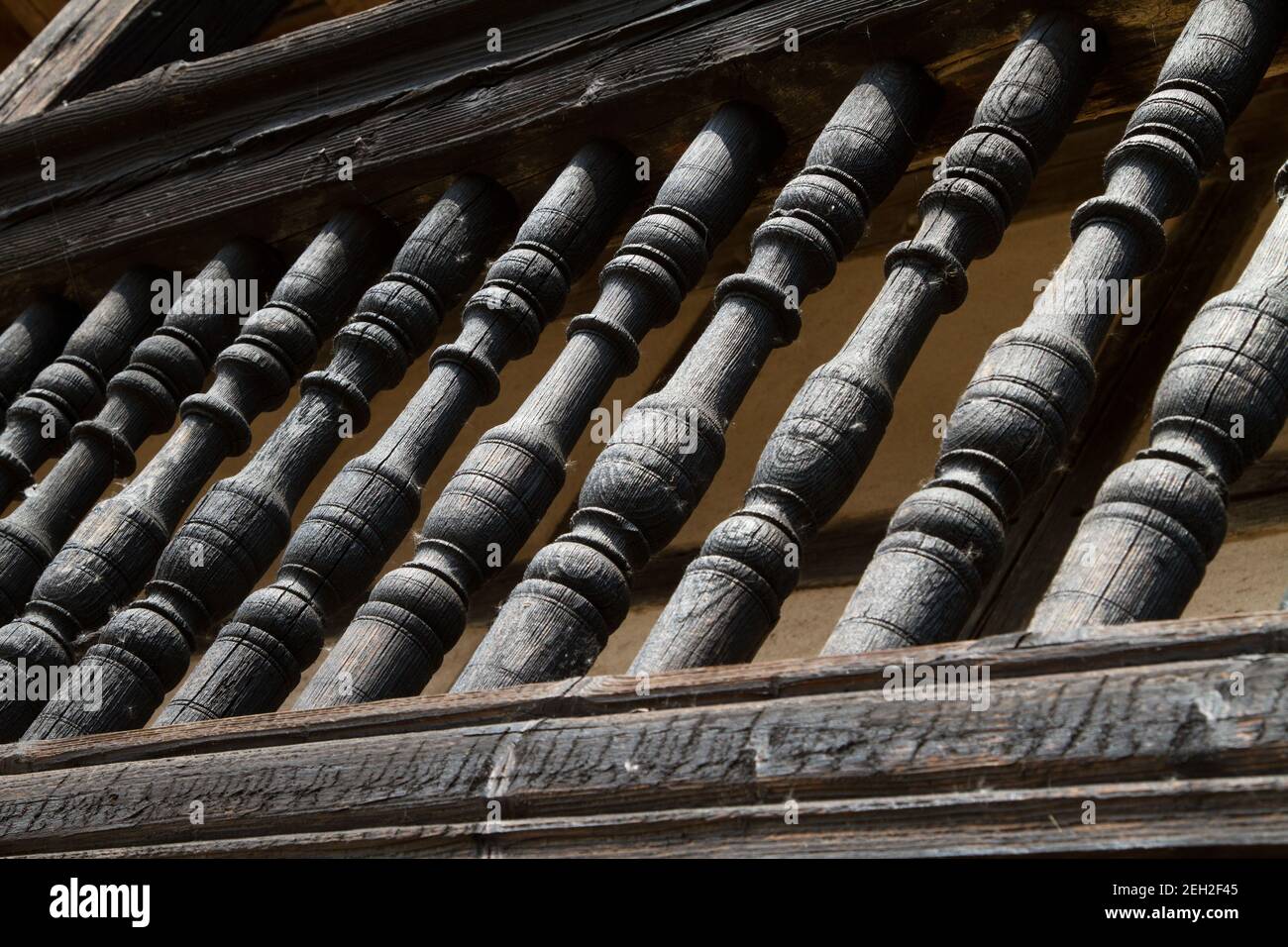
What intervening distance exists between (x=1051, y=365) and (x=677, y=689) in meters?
0.52

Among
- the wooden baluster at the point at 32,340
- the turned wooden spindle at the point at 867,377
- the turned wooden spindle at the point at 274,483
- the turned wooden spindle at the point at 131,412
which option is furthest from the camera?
the wooden baluster at the point at 32,340

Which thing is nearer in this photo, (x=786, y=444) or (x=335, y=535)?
(x=786, y=444)

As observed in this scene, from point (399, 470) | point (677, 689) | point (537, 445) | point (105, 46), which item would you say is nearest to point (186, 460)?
point (399, 470)

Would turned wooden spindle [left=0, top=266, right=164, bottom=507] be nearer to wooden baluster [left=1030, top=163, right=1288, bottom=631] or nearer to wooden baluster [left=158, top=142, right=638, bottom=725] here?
wooden baluster [left=158, top=142, right=638, bottom=725]

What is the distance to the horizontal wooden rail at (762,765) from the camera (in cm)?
132

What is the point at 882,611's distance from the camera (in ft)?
5.54

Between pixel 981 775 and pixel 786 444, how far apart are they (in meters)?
0.60

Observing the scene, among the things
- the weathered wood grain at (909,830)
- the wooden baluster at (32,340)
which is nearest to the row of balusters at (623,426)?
the wooden baluster at (32,340)

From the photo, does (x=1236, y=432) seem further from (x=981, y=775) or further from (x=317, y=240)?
(x=317, y=240)

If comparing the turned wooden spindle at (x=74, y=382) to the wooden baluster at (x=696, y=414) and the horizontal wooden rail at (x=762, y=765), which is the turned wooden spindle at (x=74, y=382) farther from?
the wooden baluster at (x=696, y=414)

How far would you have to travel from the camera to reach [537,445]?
2186mm
